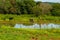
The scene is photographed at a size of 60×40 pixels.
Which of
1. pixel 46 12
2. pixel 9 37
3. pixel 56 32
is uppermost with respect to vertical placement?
pixel 9 37

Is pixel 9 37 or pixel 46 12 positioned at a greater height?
pixel 9 37

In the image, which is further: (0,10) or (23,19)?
(0,10)

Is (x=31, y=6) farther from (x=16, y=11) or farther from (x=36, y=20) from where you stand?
(x=36, y=20)

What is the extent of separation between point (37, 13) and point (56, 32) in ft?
82.2

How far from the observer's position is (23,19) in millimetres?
40656

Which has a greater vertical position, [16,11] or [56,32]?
[56,32]

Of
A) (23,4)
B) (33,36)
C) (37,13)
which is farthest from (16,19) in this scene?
(33,36)

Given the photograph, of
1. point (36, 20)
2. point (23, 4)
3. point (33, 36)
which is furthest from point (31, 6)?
point (33, 36)

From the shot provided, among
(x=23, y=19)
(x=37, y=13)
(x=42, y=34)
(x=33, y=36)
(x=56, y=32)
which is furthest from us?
(x=37, y=13)

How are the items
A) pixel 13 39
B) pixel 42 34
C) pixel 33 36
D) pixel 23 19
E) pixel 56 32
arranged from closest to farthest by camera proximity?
1. pixel 13 39
2. pixel 33 36
3. pixel 42 34
4. pixel 56 32
5. pixel 23 19

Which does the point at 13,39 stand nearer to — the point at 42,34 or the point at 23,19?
the point at 42,34

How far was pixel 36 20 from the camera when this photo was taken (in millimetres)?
41000

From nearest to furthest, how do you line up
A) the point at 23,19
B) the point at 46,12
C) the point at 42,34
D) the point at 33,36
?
the point at 33,36, the point at 42,34, the point at 23,19, the point at 46,12

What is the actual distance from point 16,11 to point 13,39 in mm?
32081
